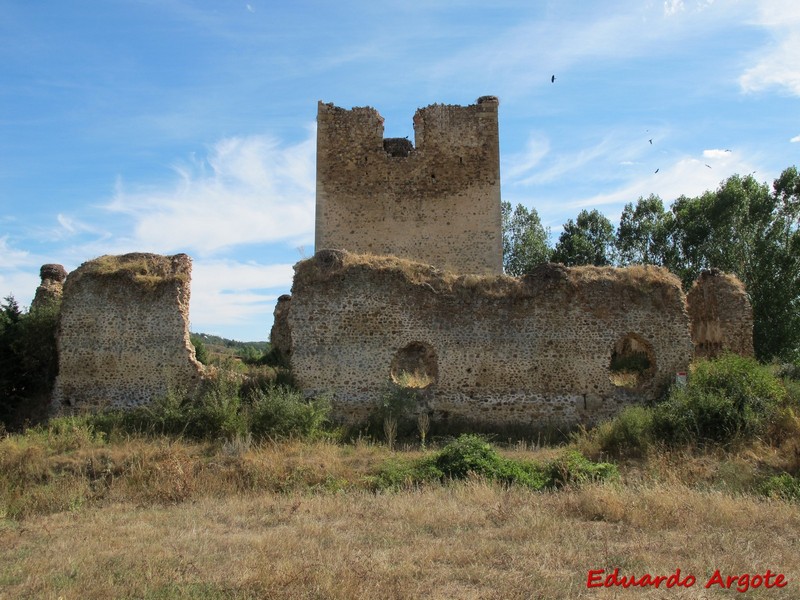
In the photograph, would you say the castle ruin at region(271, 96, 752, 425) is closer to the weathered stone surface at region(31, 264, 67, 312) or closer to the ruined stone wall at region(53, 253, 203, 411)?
the ruined stone wall at region(53, 253, 203, 411)

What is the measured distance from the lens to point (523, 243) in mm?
28719

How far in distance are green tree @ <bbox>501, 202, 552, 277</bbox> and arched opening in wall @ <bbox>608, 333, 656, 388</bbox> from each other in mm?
10818

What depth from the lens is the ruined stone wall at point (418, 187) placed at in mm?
17188

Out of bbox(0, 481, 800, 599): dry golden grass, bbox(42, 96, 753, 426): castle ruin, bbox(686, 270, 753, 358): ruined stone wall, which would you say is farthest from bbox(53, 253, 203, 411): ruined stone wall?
bbox(686, 270, 753, 358): ruined stone wall

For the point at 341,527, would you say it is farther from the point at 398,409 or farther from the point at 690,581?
the point at 398,409

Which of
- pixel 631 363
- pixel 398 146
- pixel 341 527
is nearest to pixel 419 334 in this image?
pixel 341 527

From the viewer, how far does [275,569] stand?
526 centimetres

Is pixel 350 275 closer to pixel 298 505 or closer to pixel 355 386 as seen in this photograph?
pixel 355 386

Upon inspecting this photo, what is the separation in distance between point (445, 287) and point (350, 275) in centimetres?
160

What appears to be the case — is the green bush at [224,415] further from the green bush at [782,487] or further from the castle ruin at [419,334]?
the green bush at [782,487]

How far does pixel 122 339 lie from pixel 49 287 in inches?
132

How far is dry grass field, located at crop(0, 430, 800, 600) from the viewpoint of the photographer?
5.06m

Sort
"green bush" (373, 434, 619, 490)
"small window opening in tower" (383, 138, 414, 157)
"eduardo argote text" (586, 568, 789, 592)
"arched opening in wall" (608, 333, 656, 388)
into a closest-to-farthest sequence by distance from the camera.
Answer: "eduardo argote text" (586, 568, 789, 592) → "green bush" (373, 434, 619, 490) → "arched opening in wall" (608, 333, 656, 388) → "small window opening in tower" (383, 138, 414, 157)

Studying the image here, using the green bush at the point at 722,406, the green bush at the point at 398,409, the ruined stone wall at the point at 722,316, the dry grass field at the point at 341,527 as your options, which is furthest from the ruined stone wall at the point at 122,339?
the ruined stone wall at the point at 722,316
